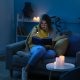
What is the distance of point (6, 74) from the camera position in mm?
4352

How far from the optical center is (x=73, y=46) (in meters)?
4.06

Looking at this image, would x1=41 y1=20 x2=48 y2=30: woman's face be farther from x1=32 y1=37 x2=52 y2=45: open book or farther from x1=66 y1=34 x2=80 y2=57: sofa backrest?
x1=66 y1=34 x2=80 y2=57: sofa backrest

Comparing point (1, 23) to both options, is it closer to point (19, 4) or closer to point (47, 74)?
point (19, 4)

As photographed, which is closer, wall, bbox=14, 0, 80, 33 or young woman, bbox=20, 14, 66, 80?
young woman, bbox=20, 14, 66, 80

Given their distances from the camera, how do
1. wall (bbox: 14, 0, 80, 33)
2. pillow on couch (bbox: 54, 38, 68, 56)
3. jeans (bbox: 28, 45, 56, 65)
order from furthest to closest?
wall (bbox: 14, 0, 80, 33), pillow on couch (bbox: 54, 38, 68, 56), jeans (bbox: 28, 45, 56, 65)

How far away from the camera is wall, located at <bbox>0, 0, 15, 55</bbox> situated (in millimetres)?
5805

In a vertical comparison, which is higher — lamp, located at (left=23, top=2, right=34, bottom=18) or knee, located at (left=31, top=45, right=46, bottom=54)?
lamp, located at (left=23, top=2, right=34, bottom=18)

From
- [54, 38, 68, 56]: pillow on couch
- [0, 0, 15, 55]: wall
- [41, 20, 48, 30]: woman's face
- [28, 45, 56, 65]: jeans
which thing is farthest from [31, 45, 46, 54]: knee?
[0, 0, 15, 55]: wall

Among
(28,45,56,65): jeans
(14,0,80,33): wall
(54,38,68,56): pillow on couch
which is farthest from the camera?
(14,0,80,33): wall

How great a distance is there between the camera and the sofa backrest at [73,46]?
405cm

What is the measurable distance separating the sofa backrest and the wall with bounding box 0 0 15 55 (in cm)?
219

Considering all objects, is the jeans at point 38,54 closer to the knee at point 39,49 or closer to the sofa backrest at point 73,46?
the knee at point 39,49

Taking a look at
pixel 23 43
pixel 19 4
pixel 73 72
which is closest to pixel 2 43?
pixel 19 4

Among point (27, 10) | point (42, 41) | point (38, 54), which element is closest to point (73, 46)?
point (42, 41)
